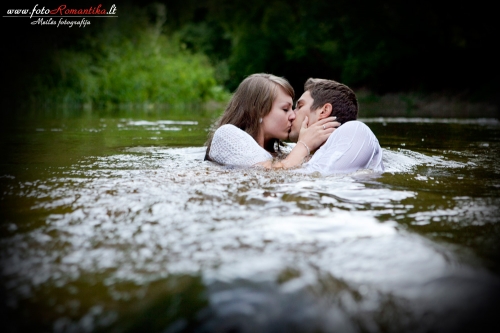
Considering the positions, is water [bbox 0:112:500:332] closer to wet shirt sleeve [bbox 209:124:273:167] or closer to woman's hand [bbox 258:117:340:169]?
woman's hand [bbox 258:117:340:169]

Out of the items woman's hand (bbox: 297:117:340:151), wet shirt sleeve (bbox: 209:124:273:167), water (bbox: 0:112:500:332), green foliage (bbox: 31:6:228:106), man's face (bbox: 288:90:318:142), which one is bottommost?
water (bbox: 0:112:500:332)

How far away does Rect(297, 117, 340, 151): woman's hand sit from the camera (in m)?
3.97

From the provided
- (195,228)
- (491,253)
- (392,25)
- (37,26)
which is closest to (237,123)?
(195,228)

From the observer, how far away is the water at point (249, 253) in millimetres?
1365

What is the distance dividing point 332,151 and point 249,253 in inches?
82.1

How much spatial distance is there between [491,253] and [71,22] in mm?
17456

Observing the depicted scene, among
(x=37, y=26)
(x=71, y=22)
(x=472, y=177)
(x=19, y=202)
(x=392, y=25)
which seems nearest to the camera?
(x=19, y=202)

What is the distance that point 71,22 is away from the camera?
55.6ft

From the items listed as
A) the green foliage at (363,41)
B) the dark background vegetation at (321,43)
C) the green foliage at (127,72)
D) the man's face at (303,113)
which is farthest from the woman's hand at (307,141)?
the green foliage at (363,41)

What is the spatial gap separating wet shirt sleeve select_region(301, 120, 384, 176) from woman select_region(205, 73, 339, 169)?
0.61ft

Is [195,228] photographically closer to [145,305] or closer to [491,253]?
[145,305]

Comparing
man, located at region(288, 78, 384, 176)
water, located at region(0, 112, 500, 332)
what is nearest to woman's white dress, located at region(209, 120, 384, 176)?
man, located at region(288, 78, 384, 176)

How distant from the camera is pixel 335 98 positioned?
419cm

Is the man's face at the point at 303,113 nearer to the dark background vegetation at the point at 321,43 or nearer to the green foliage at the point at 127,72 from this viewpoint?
the dark background vegetation at the point at 321,43
